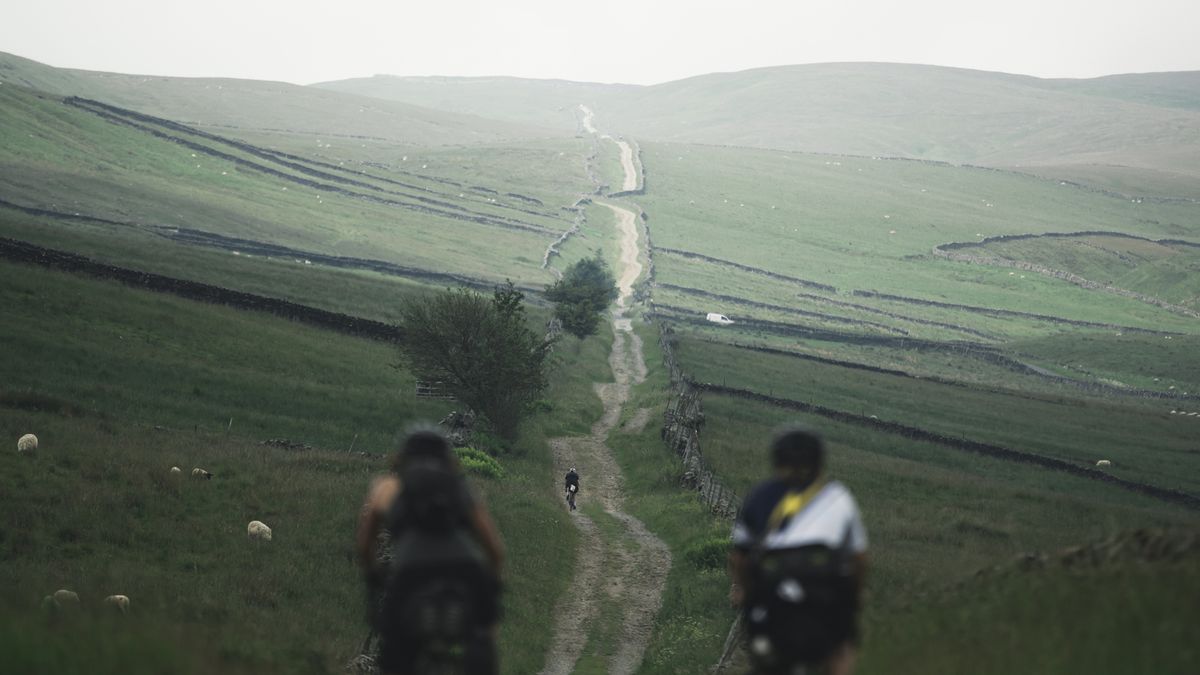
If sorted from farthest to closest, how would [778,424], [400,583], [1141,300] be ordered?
[1141,300], [778,424], [400,583]

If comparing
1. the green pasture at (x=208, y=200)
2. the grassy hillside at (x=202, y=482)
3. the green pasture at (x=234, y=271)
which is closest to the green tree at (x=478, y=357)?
the grassy hillside at (x=202, y=482)

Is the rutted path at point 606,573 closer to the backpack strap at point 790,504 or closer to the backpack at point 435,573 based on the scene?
the backpack strap at point 790,504

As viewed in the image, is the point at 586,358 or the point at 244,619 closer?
the point at 244,619

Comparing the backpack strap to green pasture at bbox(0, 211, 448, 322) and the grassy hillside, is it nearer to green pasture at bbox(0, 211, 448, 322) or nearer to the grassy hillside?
the grassy hillside

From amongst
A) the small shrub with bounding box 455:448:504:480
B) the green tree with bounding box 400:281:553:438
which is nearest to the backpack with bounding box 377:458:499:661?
the small shrub with bounding box 455:448:504:480

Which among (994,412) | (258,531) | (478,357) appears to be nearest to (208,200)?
(994,412)

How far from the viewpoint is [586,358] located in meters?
85.7

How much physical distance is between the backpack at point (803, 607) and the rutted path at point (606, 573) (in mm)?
14792

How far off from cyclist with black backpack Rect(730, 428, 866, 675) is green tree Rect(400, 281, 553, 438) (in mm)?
42175

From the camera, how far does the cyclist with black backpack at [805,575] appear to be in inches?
346

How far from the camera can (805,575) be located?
28.9 ft

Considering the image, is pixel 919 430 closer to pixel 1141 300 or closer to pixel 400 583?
pixel 400 583

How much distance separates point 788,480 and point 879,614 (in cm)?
688

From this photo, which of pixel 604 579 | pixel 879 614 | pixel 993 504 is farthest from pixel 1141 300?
pixel 879 614
